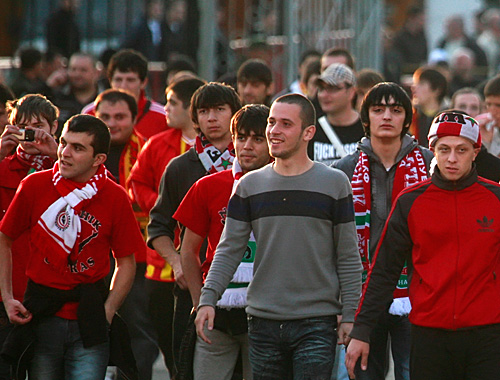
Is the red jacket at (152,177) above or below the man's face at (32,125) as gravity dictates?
below

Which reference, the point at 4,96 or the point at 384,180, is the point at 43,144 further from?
the point at 384,180

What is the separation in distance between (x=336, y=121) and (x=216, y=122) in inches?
63.2

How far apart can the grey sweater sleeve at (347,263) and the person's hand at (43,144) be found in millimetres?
1938

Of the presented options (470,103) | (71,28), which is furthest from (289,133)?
(71,28)

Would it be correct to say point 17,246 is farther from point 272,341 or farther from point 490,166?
point 490,166

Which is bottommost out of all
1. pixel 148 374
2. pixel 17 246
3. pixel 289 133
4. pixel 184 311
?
pixel 148 374

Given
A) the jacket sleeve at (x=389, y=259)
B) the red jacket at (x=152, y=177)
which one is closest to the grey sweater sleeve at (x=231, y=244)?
the jacket sleeve at (x=389, y=259)

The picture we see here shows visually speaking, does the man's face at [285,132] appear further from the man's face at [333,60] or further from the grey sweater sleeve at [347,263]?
the man's face at [333,60]

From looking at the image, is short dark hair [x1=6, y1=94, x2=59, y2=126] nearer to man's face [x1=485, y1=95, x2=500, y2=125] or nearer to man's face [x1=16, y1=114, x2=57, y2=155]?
man's face [x1=16, y1=114, x2=57, y2=155]

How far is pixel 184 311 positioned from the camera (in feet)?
23.8

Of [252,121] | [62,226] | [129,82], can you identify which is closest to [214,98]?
[252,121]

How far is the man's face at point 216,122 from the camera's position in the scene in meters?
7.31

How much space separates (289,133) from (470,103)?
4.42m

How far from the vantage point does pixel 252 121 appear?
6.50 meters
